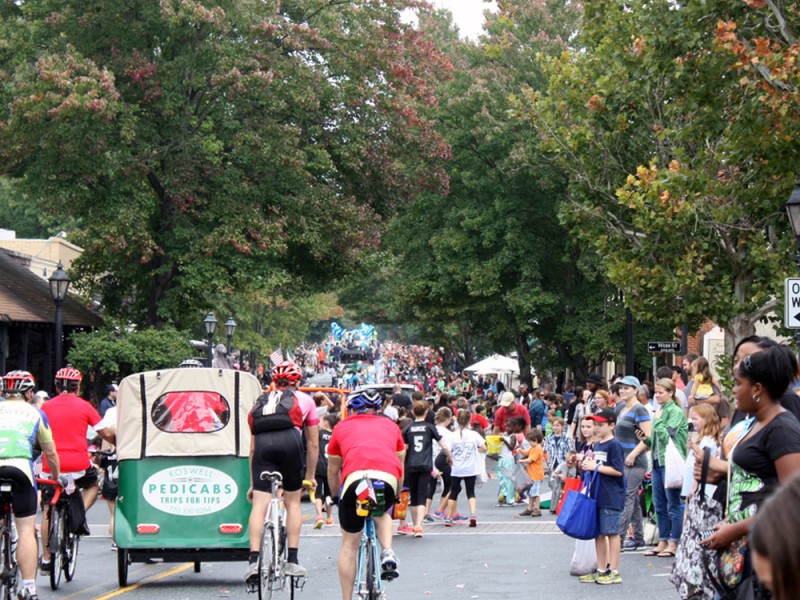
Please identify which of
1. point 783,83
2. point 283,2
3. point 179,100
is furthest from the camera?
point 283,2

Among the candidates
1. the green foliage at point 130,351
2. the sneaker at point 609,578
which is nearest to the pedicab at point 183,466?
the sneaker at point 609,578

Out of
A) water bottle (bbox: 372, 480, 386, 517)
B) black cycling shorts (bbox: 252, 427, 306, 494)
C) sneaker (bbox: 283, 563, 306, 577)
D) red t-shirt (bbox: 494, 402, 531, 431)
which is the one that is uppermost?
red t-shirt (bbox: 494, 402, 531, 431)

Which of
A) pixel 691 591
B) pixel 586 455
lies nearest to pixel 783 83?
pixel 586 455

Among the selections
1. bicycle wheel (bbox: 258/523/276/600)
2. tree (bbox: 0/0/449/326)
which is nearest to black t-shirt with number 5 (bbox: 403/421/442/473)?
bicycle wheel (bbox: 258/523/276/600)

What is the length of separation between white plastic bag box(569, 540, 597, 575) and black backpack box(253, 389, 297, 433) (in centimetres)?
347

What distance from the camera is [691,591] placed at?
7.51 meters

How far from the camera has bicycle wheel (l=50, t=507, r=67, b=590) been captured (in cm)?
1224

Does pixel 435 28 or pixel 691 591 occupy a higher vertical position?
pixel 435 28

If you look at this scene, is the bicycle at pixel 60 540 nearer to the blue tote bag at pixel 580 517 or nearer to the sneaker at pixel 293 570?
the sneaker at pixel 293 570

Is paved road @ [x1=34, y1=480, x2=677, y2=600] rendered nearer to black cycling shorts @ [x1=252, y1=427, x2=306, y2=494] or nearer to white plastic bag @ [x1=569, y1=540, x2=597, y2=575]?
white plastic bag @ [x1=569, y1=540, x2=597, y2=575]

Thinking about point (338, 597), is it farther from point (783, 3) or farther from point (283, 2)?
point (283, 2)

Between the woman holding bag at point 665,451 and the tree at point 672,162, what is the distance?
4.90 meters

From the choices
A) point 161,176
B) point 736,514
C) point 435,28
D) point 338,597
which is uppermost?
point 435,28

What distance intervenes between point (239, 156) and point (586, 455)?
22.5m
